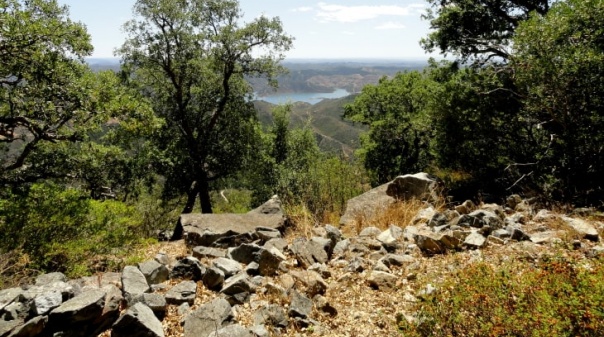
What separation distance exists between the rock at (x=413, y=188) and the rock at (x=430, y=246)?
338cm

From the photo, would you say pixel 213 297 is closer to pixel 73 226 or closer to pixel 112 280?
pixel 112 280

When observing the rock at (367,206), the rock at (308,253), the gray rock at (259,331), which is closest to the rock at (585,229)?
the rock at (367,206)

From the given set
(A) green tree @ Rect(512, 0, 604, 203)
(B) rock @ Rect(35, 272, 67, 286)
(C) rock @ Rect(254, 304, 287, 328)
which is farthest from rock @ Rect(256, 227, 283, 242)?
(A) green tree @ Rect(512, 0, 604, 203)

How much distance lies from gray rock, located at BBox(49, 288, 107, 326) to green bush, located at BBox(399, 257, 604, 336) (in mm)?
3173

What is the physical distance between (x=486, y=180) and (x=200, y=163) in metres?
12.1

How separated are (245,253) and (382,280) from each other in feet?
7.83

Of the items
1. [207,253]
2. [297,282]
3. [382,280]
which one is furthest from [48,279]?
[382,280]

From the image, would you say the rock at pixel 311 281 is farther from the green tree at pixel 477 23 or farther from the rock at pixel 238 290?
the green tree at pixel 477 23

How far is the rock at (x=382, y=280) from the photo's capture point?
183 inches

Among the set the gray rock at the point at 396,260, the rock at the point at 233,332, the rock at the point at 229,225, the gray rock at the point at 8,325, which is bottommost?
the rock at the point at 229,225

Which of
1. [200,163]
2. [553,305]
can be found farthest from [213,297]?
[200,163]

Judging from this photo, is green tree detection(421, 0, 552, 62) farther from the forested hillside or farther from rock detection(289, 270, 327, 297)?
rock detection(289, 270, 327, 297)

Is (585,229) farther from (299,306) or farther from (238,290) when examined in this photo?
(238,290)

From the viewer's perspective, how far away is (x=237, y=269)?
5.24 meters
